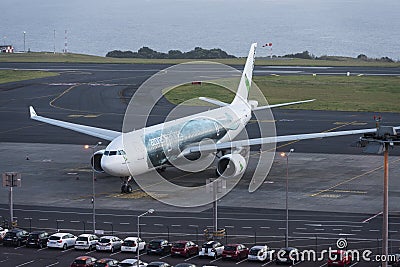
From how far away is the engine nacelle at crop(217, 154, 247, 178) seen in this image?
86.4m

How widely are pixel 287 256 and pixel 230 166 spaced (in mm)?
28065

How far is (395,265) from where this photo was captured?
56062 millimetres

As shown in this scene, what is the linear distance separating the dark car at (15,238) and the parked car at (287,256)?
18981mm

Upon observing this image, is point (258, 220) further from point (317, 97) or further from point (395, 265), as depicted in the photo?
point (317, 97)

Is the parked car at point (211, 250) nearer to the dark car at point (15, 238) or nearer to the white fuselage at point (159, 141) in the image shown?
the dark car at point (15, 238)

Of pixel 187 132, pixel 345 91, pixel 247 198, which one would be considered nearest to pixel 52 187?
pixel 187 132

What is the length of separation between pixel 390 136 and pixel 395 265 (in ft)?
39.3

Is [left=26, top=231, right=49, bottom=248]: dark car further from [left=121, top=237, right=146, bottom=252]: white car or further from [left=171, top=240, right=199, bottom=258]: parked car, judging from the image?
[left=171, top=240, right=199, bottom=258]: parked car

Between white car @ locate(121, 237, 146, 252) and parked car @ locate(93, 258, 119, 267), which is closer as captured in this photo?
parked car @ locate(93, 258, 119, 267)

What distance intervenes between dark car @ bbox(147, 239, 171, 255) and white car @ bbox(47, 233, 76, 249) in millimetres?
5982

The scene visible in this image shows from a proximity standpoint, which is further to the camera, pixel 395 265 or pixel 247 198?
pixel 247 198

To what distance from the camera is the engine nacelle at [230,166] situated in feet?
283

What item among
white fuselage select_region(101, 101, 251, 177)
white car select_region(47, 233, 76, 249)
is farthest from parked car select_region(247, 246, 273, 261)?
white fuselage select_region(101, 101, 251, 177)

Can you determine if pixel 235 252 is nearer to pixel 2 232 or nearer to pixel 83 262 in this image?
pixel 83 262
